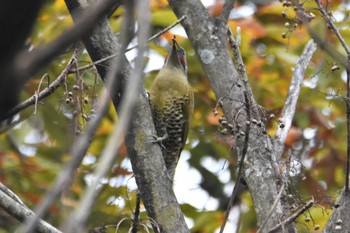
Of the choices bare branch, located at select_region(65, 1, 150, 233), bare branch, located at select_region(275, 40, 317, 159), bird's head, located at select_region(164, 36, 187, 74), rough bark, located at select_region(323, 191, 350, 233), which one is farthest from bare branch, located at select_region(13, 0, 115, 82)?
bird's head, located at select_region(164, 36, 187, 74)

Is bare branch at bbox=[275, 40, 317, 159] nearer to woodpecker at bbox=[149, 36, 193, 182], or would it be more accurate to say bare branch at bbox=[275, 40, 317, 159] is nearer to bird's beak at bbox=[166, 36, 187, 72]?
woodpecker at bbox=[149, 36, 193, 182]

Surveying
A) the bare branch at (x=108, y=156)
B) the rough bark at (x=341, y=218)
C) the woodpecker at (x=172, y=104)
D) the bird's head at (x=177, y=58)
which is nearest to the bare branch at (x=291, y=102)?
the rough bark at (x=341, y=218)

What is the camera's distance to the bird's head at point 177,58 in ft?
17.3

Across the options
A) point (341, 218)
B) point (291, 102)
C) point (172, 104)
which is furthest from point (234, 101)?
point (172, 104)

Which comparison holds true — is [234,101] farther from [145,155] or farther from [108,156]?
[108,156]

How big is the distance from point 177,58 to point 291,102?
1639 millimetres

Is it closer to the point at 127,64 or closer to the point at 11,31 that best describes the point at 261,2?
the point at 127,64

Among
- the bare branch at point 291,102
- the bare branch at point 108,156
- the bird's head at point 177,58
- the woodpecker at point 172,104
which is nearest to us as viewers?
the bare branch at point 108,156

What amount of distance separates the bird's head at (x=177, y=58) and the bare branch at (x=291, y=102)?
1.43 meters

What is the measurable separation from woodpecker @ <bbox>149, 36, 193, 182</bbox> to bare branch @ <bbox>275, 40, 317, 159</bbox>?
4.23ft

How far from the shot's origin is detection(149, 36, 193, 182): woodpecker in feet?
16.9

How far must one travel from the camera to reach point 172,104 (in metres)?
5.16

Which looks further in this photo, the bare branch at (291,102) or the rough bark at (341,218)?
the bare branch at (291,102)

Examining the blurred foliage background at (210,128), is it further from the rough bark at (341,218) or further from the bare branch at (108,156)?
the bare branch at (108,156)
